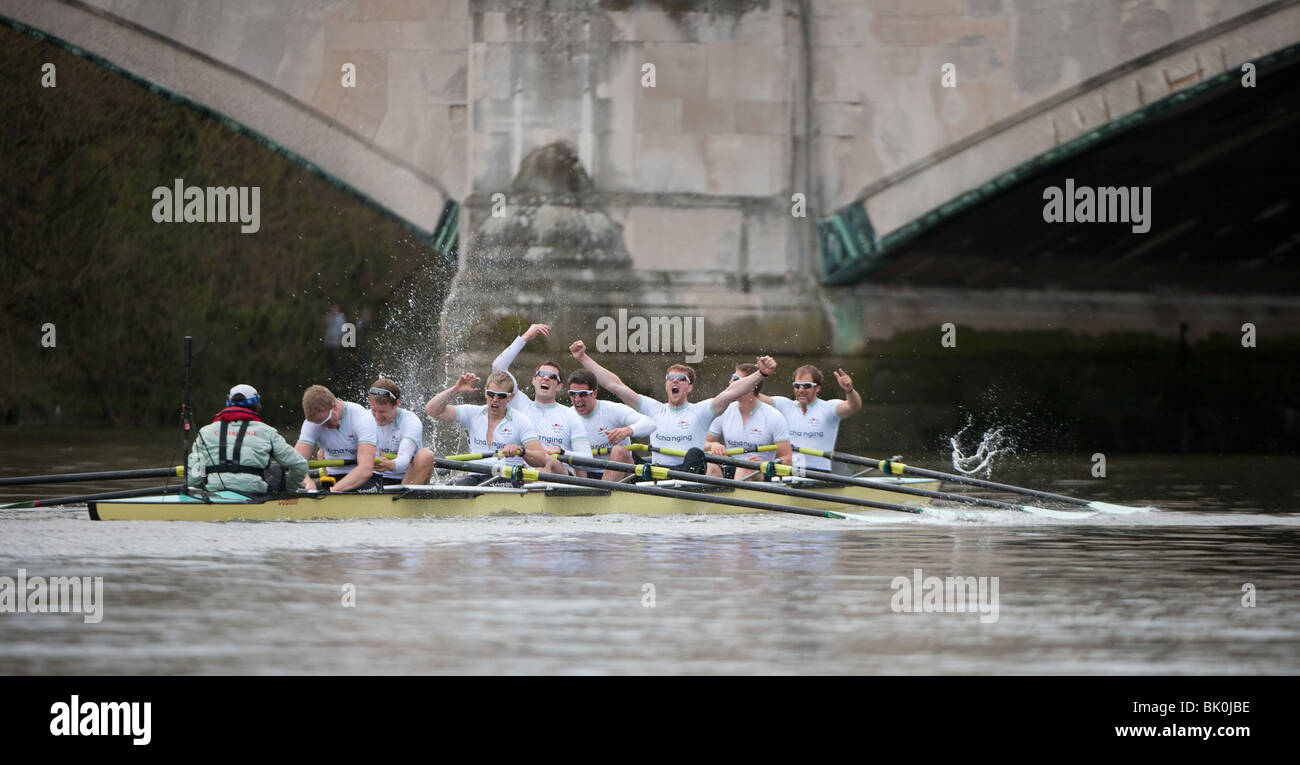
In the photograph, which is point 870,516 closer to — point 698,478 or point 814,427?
A: point 698,478

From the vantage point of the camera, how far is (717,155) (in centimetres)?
2077

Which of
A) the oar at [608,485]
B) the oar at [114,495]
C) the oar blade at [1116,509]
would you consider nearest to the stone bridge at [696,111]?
the oar blade at [1116,509]

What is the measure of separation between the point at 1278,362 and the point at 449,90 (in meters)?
11.5

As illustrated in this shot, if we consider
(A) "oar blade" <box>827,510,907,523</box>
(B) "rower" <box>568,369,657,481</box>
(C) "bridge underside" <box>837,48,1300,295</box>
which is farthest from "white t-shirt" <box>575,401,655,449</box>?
(C) "bridge underside" <box>837,48,1300,295</box>

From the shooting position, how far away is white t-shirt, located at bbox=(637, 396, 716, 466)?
15594 mm

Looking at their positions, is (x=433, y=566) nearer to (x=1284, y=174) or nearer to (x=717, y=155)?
(x=717, y=155)

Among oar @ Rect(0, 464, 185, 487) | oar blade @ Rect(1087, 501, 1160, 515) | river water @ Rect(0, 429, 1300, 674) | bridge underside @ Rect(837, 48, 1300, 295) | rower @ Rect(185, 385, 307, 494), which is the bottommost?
river water @ Rect(0, 429, 1300, 674)

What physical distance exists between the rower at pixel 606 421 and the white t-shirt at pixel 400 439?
1541 millimetres

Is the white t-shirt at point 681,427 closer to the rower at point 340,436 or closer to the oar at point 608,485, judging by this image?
the oar at point 608,485

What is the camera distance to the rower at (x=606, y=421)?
15.1 metres

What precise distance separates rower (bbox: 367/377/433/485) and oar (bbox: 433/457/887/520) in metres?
0.24

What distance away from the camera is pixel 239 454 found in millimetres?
12328

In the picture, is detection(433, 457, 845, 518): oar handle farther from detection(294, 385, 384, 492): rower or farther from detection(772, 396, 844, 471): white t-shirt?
detection(772, 396, 844, 471): white t-shirt
